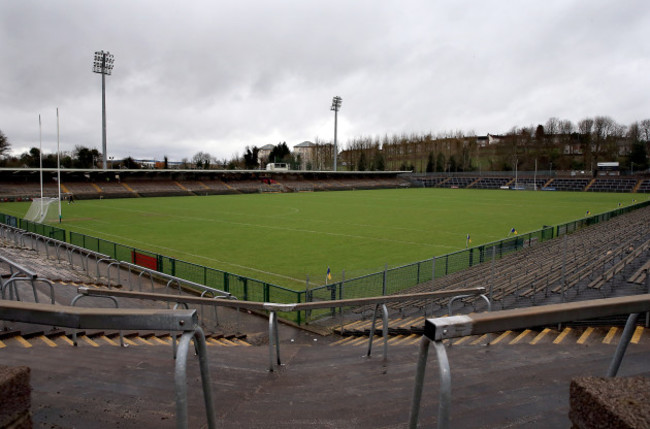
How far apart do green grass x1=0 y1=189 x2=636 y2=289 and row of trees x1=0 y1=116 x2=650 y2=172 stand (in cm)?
6489

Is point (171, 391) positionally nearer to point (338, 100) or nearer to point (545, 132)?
point (338, 100)

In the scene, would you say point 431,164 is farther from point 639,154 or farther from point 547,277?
point 547,277

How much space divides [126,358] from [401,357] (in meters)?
3.18

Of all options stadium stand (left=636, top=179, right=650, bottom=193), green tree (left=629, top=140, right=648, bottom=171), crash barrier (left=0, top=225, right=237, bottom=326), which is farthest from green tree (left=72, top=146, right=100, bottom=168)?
green tree (left=629, top=140, right=648, bottom=171)

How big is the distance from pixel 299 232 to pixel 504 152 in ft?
372

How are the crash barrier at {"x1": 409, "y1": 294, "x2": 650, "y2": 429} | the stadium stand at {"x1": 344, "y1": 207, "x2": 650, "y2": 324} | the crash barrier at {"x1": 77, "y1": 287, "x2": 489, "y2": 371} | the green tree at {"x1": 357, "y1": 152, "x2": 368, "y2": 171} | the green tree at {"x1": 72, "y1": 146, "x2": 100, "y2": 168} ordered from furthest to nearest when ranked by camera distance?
1. the green tree at {"x1": 357, "y1": 152, "x2": 368, "y2": 171}
2. the green tree at {"x1": 72, "y1": 146, "x2": 100, "y2": 168}
3. the stadium stand at {"x1": 344, "y1": 207, "x2": 650, "y2": 324}
4. the crash barrier at {"x1": 77, "y1": 287, "x2": 489, "y2": 371}
5. the crash barrier at {"x1": 409, "y1": 294, "x2": 650, "y2": 429}

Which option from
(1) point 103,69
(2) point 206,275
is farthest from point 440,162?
(2) point 206,275

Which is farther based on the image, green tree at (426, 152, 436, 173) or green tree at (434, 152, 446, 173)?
green tree at (434, 152, 446, 173)

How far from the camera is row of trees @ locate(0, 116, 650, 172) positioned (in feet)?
346

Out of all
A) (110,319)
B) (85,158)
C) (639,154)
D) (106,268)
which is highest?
(639,154)

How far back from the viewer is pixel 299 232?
31.0m

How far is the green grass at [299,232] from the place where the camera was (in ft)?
70.5

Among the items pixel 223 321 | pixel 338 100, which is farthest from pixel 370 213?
pixel 338 100

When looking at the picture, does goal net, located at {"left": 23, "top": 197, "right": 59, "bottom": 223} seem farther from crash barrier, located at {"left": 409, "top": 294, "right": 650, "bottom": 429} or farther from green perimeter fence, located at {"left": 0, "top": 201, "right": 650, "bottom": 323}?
crash barrier, located at {"left": 409, "top": 294, "right": 650, "bottom": 429}
